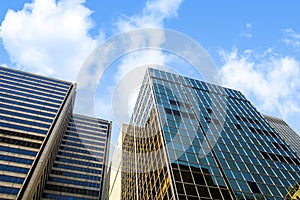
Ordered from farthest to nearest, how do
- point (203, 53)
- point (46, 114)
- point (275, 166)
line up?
point (46, 114) → point (275, 166) → point (203, 53)

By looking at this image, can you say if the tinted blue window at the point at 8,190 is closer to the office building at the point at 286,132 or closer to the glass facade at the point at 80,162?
the glass facade at the point at 80,162

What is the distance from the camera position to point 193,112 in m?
41.2

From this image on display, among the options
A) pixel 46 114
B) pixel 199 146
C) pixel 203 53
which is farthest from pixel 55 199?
pixel 203 53

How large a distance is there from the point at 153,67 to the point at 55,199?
165ft

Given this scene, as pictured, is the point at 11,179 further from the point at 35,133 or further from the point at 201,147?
the point at 201,147

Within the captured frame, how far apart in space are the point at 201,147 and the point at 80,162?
62663 millimetres

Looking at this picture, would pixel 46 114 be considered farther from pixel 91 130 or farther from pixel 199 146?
pixel 199 146

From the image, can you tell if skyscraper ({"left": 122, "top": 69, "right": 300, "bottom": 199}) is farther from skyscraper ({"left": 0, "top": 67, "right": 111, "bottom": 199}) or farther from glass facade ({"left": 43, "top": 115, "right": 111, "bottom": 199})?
glass facade ({"left": 43, "top": 115, "right": 111, "bottom": 199})

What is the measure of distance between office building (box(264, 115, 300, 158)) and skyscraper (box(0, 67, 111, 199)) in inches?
Result: 2907

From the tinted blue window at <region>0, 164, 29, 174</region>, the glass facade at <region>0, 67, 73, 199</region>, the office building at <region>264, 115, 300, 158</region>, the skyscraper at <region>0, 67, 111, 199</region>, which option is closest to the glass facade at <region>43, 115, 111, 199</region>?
the skyscraper at <region>0, 67, 111, 199</region>

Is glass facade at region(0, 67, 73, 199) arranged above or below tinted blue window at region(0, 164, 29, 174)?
above

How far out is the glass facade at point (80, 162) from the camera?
7512 centimetres

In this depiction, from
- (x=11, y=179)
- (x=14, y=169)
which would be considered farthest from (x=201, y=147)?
(x=14, y=169)

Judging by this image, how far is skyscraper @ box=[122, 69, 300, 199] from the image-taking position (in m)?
28.5
